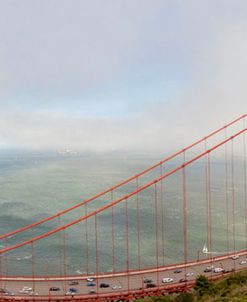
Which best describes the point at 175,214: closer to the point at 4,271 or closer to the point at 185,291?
the point at 4,271

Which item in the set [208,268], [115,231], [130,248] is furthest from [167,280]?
[115,231]

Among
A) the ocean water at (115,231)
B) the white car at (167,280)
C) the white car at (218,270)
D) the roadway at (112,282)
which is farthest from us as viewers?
the ocean water at (115,231)

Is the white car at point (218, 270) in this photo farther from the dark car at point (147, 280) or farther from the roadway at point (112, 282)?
the dark car at point (147, 280)

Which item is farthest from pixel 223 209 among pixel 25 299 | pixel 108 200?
pixel 25 299

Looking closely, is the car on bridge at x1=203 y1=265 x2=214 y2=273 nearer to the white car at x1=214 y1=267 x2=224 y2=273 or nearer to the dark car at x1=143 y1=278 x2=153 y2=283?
the white car at x1=214 y1=267 x2=224 y2=273

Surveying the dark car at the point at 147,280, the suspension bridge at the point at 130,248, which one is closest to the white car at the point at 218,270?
the suspension bridge at the point at 130,248

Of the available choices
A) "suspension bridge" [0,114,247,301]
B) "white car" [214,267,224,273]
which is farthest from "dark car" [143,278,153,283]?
"white car" [214,267,224,273]

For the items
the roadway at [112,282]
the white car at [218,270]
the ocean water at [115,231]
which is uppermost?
the ocean water at [115,231]
